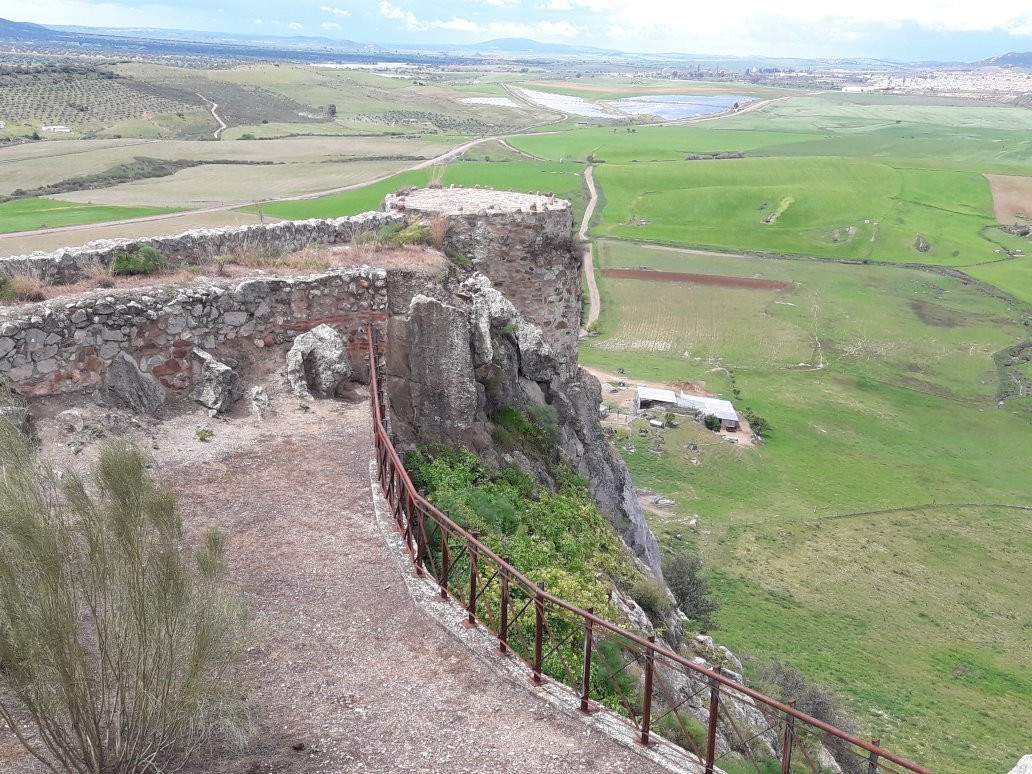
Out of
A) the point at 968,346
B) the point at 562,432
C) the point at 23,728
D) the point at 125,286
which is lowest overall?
the point at 968,346

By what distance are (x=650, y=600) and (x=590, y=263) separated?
184 feet

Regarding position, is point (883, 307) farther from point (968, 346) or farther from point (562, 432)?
point (562, 432)

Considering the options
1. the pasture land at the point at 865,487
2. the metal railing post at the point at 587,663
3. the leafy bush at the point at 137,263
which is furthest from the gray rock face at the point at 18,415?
the pasture land at the point at 865,487

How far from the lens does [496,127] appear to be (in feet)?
445

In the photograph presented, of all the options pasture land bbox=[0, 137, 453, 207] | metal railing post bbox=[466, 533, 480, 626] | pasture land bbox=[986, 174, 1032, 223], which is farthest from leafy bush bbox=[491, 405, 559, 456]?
pasture land bbox=[986, 174, 1032, 223]

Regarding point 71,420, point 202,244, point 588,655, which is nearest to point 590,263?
point 202,244

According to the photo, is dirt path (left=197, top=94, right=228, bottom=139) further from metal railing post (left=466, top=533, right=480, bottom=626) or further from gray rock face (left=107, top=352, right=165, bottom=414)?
metal railing post (left=466, top=533, right=480, bottom=626)

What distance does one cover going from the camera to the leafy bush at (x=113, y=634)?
216 inches

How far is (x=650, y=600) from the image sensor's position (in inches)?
498

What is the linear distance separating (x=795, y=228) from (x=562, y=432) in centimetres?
7057

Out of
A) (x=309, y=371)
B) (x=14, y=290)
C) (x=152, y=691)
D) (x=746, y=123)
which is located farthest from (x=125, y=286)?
(x=746, y=123)

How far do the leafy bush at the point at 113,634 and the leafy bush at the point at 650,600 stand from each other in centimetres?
715

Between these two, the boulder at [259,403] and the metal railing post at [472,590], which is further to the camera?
the boulder at [259,403]

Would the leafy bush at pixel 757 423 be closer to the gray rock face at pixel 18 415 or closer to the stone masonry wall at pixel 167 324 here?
the stone masonry wall at pixel 167 324
